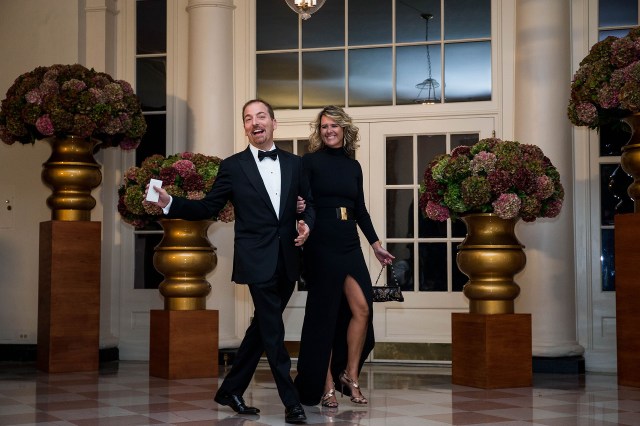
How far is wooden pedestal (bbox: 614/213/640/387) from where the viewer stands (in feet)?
19.7

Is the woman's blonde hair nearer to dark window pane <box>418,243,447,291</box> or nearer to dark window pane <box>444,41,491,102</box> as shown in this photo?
dark window pane <box>418,243,447,291</box>

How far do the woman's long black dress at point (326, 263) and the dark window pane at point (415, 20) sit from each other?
3027 mm

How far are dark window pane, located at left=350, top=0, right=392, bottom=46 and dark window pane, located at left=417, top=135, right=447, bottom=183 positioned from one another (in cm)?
89

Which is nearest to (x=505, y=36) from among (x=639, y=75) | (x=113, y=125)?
(x=639, y=75)

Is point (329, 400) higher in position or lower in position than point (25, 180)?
lower

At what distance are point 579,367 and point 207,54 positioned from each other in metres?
3.85

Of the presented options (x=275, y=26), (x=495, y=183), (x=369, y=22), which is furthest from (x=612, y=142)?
(x=275, y=26)

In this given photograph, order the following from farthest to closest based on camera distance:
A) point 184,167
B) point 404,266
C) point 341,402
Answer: point 404,266 → point 184,167 → point 341,402

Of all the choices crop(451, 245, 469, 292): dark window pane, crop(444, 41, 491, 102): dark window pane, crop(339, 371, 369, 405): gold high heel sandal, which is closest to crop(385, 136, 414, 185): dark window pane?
crop(444, 41, 491, 102): dark window pane

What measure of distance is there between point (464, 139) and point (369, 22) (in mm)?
1265

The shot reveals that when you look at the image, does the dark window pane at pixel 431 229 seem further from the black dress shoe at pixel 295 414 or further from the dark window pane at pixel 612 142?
the black dress shoe at pixel 295 414

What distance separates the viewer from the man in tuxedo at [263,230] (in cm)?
448

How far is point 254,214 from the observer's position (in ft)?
15.0

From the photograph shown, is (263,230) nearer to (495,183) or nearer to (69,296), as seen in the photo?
(495,183)
